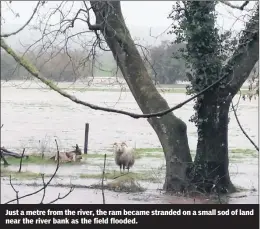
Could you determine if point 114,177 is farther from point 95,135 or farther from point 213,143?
point 95,135

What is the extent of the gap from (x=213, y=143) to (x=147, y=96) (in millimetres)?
1616

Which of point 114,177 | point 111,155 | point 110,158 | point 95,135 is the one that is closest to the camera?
point 114,177

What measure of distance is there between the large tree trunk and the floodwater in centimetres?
35

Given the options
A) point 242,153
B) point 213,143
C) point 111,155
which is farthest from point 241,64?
point 242,153

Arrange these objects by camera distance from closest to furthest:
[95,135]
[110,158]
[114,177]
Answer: [114,177] < [110,158] < [95,135]

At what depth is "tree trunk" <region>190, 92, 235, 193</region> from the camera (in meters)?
11.8

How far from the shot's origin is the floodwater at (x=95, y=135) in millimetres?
10117

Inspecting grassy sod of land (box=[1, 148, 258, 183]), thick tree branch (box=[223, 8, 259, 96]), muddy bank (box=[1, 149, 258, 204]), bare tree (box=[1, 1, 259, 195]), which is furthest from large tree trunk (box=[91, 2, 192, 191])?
thick tree branch (box=[223, 8, 259, 96])

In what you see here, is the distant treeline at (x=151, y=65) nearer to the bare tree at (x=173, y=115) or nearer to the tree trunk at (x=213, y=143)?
the bare tree at (x=173, y=115)

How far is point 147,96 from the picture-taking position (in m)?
12.0

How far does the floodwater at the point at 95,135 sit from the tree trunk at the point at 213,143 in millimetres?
383

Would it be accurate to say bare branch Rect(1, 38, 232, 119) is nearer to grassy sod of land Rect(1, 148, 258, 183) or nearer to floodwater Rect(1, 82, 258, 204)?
floodwater Rect(1, 82, 258, 204)
